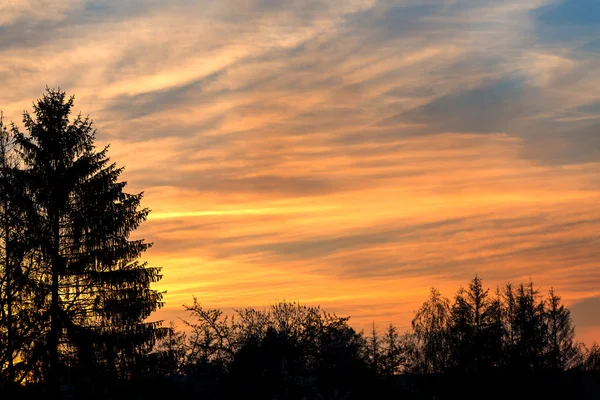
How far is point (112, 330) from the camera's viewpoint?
3712 cm

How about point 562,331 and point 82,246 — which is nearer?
point 82,246

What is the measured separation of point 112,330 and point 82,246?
408cm

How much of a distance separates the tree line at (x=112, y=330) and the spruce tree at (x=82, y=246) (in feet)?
0.17

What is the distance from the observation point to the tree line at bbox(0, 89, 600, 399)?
28.5 meters

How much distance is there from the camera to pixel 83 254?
120ft

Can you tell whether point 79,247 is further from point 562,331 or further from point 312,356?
point 562,331

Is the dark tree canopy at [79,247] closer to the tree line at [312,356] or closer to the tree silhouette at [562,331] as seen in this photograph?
the tree line at [312,356]

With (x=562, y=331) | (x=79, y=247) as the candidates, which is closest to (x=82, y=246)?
(x=79, y=247)

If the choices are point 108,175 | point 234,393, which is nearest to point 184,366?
point 234,393

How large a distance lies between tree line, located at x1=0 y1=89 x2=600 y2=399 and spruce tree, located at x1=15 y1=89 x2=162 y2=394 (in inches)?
2.0

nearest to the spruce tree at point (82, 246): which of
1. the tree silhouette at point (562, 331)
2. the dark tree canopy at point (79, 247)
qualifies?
the dark tree canopy at point (79, 247)

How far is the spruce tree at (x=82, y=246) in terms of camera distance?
35.7 meters

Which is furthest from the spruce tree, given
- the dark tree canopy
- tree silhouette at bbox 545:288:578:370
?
tree silhouette at bbox 545:288:578:370

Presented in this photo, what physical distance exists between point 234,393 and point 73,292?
39.6ft
